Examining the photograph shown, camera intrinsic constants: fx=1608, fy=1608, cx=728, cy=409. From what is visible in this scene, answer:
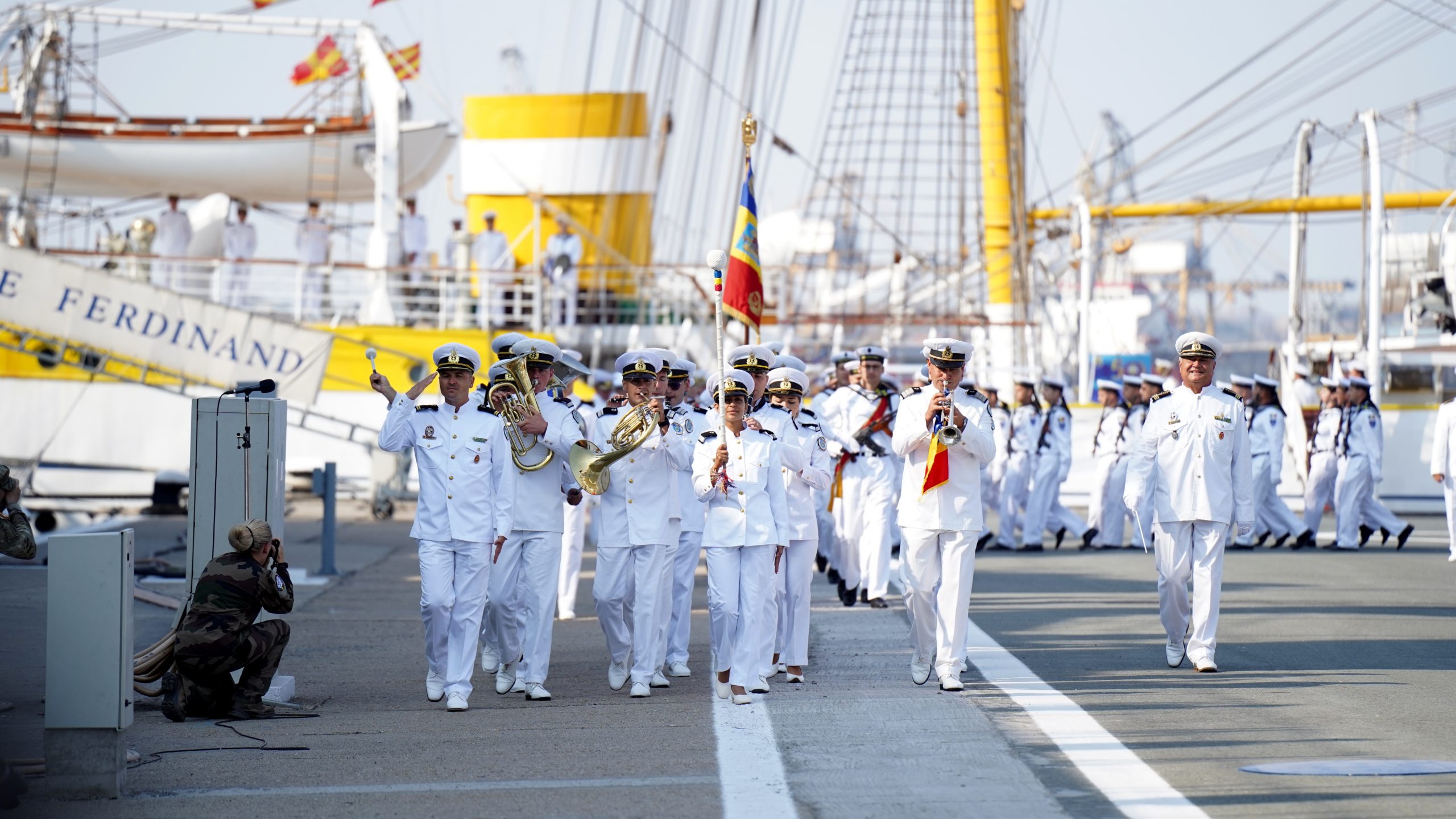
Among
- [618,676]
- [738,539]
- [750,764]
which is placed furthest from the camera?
[618,676]

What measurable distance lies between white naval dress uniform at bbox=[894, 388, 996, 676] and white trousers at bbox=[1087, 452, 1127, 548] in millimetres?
10078

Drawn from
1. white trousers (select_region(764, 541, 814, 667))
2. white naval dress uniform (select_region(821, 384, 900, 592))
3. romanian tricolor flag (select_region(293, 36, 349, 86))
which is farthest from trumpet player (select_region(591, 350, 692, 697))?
romanian tricolor flag (select_region(293, 36, 349, 86))

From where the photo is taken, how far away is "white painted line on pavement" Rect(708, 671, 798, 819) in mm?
6023

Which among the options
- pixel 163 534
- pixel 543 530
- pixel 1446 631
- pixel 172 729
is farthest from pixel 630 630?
pixel 163 534

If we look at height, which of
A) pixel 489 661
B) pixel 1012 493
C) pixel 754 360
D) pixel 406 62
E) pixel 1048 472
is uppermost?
pixel 406 62

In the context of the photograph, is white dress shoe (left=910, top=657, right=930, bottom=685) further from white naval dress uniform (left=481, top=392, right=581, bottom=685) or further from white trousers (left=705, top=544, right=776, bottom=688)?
white naval dress uniform (left=481, top=392, right=581, bottom=685)

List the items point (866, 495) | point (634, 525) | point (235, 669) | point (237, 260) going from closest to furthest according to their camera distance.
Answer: point (235, 669), point (634, 525), point (866, 495), point (237, 260)

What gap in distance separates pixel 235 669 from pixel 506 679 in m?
1.54

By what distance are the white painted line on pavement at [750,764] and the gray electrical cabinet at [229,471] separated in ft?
9.10

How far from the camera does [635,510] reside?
356 inches

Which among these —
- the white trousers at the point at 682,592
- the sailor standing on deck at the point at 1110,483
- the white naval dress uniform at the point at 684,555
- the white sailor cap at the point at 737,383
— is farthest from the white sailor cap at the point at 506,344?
the sailor standing on deck at the point at 1110,483

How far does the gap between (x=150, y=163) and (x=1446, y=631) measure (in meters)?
22.2

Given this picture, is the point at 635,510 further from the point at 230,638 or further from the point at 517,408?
the point at 230,638

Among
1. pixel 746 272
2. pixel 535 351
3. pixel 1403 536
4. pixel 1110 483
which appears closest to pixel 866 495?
pixel 746 272
